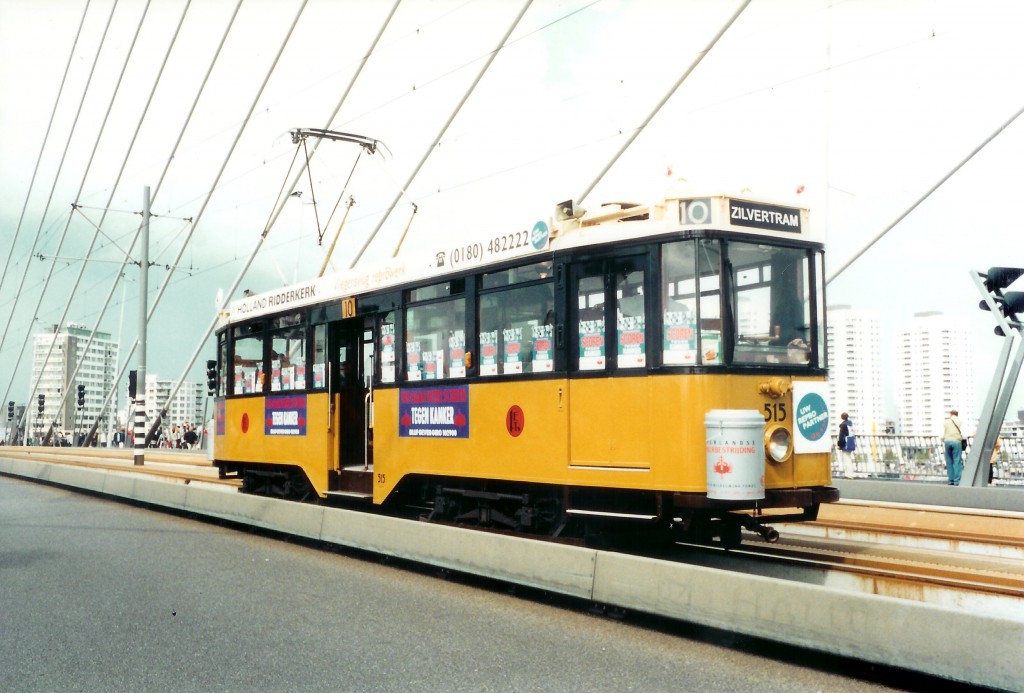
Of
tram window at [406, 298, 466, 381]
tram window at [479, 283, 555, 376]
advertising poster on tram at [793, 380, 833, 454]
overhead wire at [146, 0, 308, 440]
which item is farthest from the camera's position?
overhead wire at [146, 0, 308, 440]

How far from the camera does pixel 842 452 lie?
61.9ft

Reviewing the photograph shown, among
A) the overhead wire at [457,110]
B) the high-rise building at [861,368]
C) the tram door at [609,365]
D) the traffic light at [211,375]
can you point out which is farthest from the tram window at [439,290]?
the high-rise building at [861,368]

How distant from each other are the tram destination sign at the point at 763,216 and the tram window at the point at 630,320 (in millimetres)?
904

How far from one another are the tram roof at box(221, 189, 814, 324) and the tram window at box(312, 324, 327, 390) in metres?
1.85

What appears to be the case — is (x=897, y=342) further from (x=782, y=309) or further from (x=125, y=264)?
(x=782, y=309)

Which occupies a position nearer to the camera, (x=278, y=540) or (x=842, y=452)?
(x=278, y=540)

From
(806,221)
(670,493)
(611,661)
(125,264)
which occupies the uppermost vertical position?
(125,264)

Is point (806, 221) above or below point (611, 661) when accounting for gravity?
above

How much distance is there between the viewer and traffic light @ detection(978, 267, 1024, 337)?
47.0 feet

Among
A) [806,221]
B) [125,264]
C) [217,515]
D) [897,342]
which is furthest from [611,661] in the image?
[897,342]

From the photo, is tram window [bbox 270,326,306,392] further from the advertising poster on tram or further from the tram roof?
the advertising poster on tram

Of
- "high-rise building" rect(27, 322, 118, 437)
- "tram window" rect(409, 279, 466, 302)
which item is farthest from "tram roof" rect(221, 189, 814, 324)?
"high-rise building" rect(27, 322, 118, 437)

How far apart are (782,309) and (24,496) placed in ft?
49.9

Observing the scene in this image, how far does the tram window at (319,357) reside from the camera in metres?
12.3
